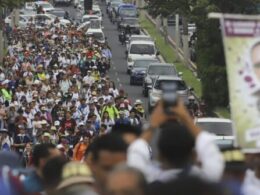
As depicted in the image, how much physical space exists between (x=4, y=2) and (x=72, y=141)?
23.0m

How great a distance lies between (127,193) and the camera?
627cm

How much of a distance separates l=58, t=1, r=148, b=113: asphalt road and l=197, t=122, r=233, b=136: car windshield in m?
15.2

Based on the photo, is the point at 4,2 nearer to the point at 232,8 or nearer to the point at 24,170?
the point at 232,8

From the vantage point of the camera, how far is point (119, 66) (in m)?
54.1

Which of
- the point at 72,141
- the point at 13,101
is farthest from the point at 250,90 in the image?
the point at 13,101

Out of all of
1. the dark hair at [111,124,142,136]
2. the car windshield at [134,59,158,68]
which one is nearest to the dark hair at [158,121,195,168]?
the dark hair at [111,124,142,136]

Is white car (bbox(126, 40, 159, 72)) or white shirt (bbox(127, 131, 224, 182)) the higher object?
white shirt (bbox(127, 131, 224, 182))

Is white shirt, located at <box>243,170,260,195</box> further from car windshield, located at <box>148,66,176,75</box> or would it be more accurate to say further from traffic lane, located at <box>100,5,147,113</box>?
car windshield, located at <box>148,66,176,75</box>

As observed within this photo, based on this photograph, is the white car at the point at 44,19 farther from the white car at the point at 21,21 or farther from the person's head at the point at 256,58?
the person's head at the point at 256,58

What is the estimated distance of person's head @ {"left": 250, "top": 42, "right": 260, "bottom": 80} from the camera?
8.14 meters

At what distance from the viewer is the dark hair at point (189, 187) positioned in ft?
19.4

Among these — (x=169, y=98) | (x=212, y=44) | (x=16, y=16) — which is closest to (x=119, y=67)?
(x=212, y=44)

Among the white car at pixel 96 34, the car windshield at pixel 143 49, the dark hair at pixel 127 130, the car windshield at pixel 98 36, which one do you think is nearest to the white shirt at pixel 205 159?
the dark hair at pixel 127 130

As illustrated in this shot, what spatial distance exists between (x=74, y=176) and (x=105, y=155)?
343 millimetres
